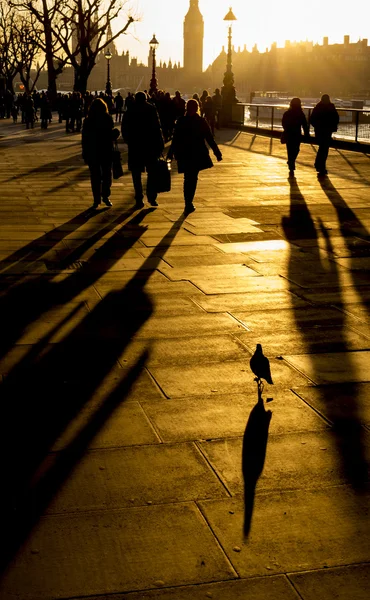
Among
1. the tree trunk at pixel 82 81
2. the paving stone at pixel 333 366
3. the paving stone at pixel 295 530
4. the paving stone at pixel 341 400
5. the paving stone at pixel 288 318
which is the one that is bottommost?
the tree trunk at pixel 82 81

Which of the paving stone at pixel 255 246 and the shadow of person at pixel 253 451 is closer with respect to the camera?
the shadow of person at pixel 253 451

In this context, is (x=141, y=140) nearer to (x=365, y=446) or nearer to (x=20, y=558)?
(x=365, y=446)

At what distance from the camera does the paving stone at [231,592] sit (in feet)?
11.0

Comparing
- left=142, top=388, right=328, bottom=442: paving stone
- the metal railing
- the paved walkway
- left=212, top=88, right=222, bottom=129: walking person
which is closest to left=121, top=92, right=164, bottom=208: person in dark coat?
the paved walkway

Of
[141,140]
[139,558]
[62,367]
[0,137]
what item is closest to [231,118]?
[0,137]

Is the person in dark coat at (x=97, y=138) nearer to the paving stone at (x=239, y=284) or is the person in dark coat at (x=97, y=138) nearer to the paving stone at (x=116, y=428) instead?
the paving stone at (x=239, y=284)

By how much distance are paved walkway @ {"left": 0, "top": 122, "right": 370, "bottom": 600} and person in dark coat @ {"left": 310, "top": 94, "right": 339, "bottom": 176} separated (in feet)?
25.7

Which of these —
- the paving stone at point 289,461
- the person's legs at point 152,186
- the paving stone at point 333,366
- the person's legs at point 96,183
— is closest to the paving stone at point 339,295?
the paving stone at point 333,366

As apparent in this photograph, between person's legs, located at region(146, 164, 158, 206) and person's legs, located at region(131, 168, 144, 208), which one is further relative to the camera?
person's legs, located at region(131, 168, 144, 208)

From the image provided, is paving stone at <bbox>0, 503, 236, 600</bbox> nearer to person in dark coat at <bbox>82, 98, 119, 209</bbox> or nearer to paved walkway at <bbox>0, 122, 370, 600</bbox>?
paved walkway at <bbox>0, 122, 370, 600</bbox>

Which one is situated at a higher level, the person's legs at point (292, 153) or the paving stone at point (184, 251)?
the paving stone at point (184, 251)

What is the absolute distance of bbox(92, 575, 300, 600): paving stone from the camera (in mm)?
3359

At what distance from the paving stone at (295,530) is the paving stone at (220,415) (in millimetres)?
779

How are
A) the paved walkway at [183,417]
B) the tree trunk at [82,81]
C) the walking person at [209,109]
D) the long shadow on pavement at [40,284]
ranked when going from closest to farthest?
the paved walkway at [183,417] < the long shadow on pavement at [40,284] < the walking person at [209,109] < the tree trunk at [82,81]
